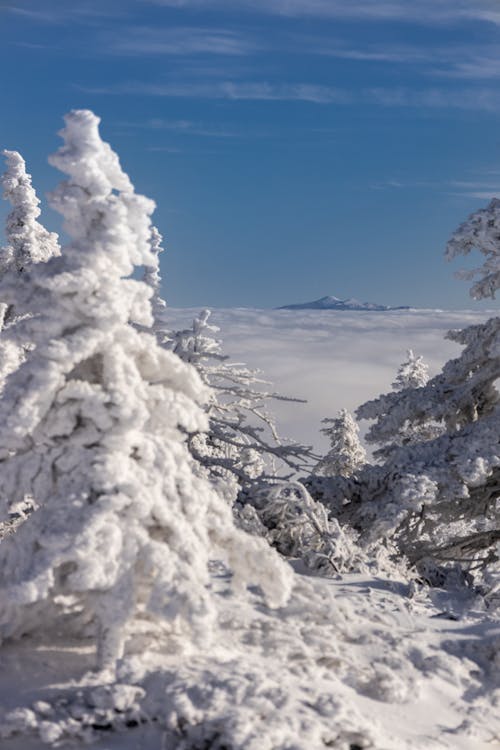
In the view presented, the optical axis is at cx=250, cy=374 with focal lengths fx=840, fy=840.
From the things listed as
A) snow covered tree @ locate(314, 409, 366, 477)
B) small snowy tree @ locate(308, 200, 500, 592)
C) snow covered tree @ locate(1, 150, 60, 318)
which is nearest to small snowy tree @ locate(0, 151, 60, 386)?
snow covered tree @ locate(1, 150, 60, 318)

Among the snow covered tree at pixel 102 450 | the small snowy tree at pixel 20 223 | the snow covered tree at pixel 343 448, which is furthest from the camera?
the snow covered tree at pixel 343 448

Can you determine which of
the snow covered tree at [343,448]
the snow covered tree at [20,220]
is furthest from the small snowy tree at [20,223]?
the snow covered tree at [343,448]

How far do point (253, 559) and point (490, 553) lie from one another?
11.0 m

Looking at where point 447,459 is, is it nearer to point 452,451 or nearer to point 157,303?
point 452,451

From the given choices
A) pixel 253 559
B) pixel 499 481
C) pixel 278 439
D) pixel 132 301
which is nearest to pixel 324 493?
pixel 278 439

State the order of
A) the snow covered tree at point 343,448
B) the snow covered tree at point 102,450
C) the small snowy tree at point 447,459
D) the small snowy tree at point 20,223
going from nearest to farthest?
the snow covered tree at point 102,450, the small snowy tree at point 447,459, the small snowy tree at point 20,223, the snow covered tree at point 343,448

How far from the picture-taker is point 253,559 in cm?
714

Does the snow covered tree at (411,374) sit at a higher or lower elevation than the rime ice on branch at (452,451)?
higher

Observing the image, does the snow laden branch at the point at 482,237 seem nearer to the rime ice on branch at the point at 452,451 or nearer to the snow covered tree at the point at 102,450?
the rime ice on branch at the point at 452,451

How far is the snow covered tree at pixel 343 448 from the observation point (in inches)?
1118

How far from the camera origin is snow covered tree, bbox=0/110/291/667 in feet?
20.7

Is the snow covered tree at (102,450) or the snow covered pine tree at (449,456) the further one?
the snow covered pine tree at (449,456)

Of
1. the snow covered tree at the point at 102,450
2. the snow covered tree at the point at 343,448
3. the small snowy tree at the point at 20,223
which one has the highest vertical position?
the small snowy tree at the point at 20,223

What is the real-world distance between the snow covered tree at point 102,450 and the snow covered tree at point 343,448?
21.4 m
